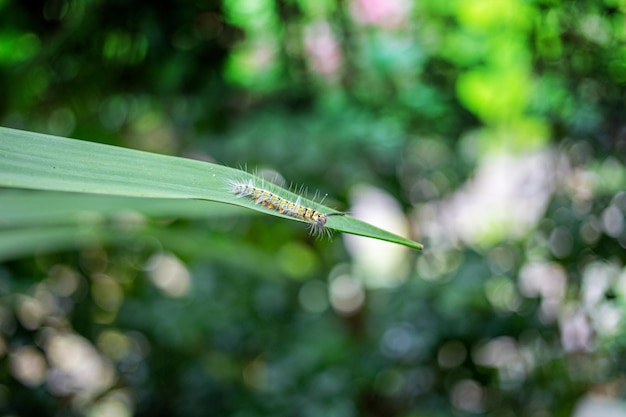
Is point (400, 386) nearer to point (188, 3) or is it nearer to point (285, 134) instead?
point (285, 134)

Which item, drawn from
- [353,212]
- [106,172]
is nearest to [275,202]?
[106,172]

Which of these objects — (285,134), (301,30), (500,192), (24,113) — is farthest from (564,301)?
(24,113)

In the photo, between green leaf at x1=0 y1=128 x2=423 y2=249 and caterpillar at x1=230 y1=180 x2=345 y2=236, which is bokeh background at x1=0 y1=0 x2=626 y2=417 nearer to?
caterpillar at x1=230 y1=180 x2=345 y2=236

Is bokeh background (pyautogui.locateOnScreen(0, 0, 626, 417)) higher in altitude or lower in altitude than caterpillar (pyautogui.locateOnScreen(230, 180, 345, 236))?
higher

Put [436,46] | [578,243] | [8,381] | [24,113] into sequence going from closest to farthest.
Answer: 1. [578,243]
2. [8,381]
3. [436,46]
4. [24,113]

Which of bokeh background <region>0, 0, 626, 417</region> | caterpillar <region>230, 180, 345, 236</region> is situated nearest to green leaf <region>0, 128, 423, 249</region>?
caterpillar <region>230, 180, 345, 236</region>

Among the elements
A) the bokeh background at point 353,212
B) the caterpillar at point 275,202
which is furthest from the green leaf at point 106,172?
the bokeh background at point 353,212
